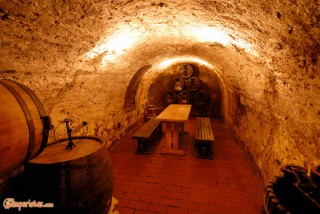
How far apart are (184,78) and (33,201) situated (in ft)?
27.1

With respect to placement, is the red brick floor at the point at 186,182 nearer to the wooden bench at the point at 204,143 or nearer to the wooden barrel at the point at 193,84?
the wooden bench at the point at 204,143

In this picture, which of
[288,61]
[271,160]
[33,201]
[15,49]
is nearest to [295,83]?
[288,61]

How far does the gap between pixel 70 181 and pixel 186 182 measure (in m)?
2.38

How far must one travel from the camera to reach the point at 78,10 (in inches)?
70.4

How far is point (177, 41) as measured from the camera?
12.1 ft

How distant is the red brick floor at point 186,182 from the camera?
2877mm

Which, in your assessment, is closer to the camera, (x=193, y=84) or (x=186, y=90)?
(x=193, y=84)

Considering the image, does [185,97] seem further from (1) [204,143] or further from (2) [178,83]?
(1) [204,143]

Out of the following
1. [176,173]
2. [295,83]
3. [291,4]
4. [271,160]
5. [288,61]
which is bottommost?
[176,173]

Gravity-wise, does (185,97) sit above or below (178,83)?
below

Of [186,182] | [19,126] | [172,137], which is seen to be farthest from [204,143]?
[19,126]

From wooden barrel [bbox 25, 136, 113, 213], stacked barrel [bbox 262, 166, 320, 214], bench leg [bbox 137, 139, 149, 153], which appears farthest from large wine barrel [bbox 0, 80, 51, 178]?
bench leg [bbox 137, 139, 149, 153]

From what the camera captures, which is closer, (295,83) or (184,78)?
(295,83)

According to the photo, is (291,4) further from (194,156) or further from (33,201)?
(194,156)
